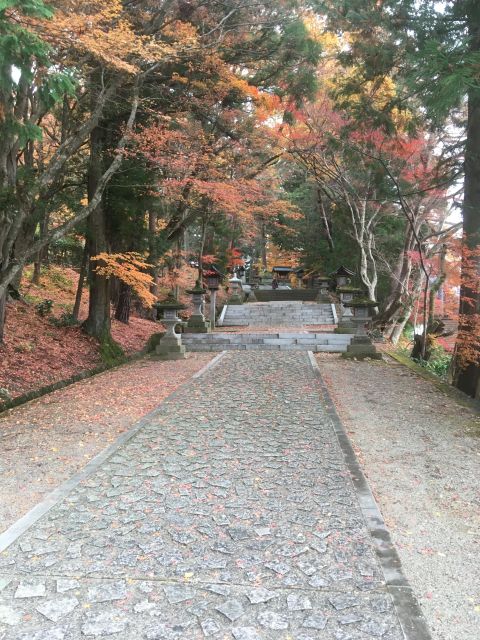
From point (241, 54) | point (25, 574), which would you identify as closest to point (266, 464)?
point (25, 574)

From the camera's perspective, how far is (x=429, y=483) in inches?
163

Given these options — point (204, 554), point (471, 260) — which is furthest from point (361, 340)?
point (204, 554)

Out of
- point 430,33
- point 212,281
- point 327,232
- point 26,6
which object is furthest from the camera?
point 327,232

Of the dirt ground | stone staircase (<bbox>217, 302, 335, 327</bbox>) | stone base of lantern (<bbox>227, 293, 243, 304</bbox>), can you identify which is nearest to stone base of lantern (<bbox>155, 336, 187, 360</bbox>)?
the dirt ground

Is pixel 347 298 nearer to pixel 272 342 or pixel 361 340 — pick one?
pixel 272 342

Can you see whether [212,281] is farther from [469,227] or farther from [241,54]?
[469,227]

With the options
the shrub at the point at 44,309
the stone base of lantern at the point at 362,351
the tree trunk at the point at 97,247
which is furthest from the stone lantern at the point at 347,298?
the shrub at the point at 44,309

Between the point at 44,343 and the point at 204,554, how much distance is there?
870cm

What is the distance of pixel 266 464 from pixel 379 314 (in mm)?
15488

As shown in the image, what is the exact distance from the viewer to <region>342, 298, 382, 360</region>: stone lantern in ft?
39.0

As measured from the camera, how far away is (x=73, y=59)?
765 cm

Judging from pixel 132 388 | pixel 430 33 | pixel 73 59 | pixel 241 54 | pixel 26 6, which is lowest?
pixel 132 388

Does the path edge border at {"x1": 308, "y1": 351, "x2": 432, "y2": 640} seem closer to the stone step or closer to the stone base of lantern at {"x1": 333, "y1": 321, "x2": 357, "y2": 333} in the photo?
the stone step

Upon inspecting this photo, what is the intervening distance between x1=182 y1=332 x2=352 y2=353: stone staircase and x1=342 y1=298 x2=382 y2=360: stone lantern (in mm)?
1138
